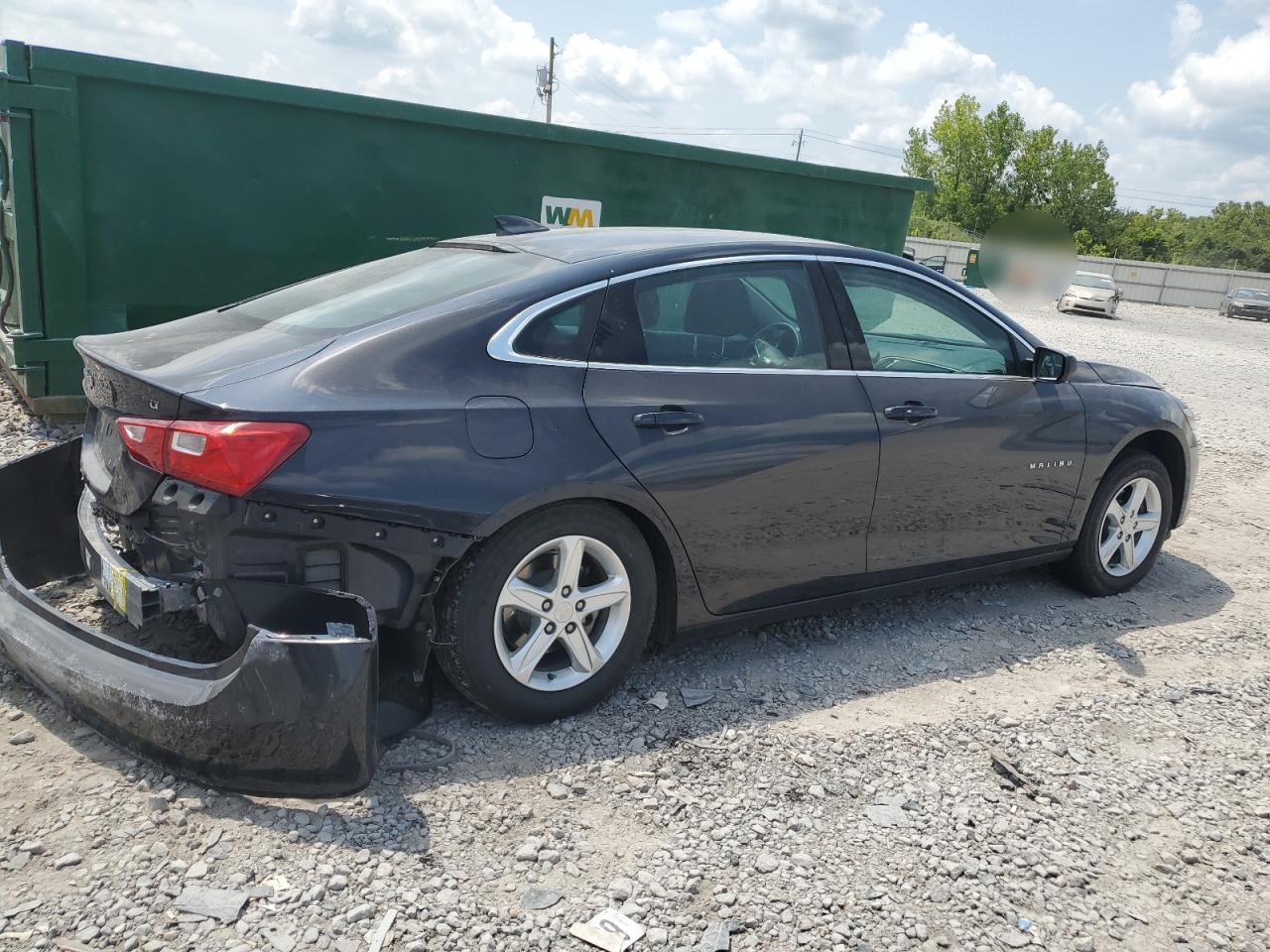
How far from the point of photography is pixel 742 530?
143 inches

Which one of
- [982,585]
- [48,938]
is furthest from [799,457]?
[48,938]

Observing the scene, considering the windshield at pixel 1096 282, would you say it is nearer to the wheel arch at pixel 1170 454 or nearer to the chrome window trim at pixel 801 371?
the wheel arch at pixel 1170 454

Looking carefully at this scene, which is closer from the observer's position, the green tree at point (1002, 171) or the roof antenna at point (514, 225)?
the roof antenna at point (514, 225)

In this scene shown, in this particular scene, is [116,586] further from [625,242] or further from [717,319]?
[717,319]

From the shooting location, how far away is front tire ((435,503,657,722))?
122 inches

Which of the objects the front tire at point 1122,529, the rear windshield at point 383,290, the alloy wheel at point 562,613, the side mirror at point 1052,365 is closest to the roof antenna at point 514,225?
the rear windshield at point 383,290

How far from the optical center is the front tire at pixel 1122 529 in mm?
4938

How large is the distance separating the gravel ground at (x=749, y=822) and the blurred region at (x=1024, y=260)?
26.7ft

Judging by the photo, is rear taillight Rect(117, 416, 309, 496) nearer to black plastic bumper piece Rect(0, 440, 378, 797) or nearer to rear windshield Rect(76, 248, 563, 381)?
rear windshield Rect(76, 248, 563, 381)

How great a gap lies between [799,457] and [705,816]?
1.34m

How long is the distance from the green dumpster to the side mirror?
3875 mm

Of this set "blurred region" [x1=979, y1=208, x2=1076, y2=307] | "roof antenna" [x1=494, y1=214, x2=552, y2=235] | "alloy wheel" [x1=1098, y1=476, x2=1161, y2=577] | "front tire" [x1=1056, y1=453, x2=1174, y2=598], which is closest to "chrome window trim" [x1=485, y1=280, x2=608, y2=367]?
"roof antenna" [x1=494, y1=214, x2=552, y2=235]

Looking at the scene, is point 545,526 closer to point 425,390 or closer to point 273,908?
point 425,390

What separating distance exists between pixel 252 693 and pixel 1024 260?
1097cm
